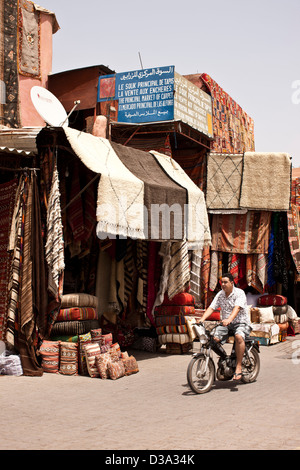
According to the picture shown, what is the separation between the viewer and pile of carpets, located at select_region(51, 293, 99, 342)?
7.93 meters

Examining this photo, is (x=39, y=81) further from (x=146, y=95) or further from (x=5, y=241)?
(x=5, y=241)

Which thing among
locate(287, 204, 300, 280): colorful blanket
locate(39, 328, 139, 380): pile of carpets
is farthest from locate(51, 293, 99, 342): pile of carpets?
locate(287, 204, 300, 280): colorful blanket

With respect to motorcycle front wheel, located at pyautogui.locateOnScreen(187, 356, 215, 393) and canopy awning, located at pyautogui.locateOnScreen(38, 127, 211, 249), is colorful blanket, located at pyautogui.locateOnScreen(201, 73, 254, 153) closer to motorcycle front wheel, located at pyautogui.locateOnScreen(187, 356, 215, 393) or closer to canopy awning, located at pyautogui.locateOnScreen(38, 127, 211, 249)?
canopy awning, located at pyautogui.locateOnScreen(38, 127, 211, 249)

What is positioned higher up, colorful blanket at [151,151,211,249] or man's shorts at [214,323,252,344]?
colorful blanket at [151,151,211,249]

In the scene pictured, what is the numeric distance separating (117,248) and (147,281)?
0.90 metres

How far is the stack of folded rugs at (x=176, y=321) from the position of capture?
959 centimetres

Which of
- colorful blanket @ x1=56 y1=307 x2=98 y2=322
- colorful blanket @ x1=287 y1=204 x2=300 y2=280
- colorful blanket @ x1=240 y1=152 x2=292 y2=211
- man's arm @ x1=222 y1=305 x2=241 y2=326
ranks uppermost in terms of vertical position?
colorful blanket @ x1=240 y1=152 x2=292 y2=211

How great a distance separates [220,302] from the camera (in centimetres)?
742

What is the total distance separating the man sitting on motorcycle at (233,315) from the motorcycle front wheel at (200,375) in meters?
0.34

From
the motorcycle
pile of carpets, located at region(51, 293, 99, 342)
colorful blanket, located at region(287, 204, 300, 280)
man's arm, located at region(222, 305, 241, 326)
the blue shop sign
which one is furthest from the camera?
colorful blanket, located at region(287, 204, 300, 280)

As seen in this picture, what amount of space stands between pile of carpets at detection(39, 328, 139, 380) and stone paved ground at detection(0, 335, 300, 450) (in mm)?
157

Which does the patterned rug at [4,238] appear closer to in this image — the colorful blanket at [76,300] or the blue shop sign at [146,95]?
the colorful blanket at [76,300]
